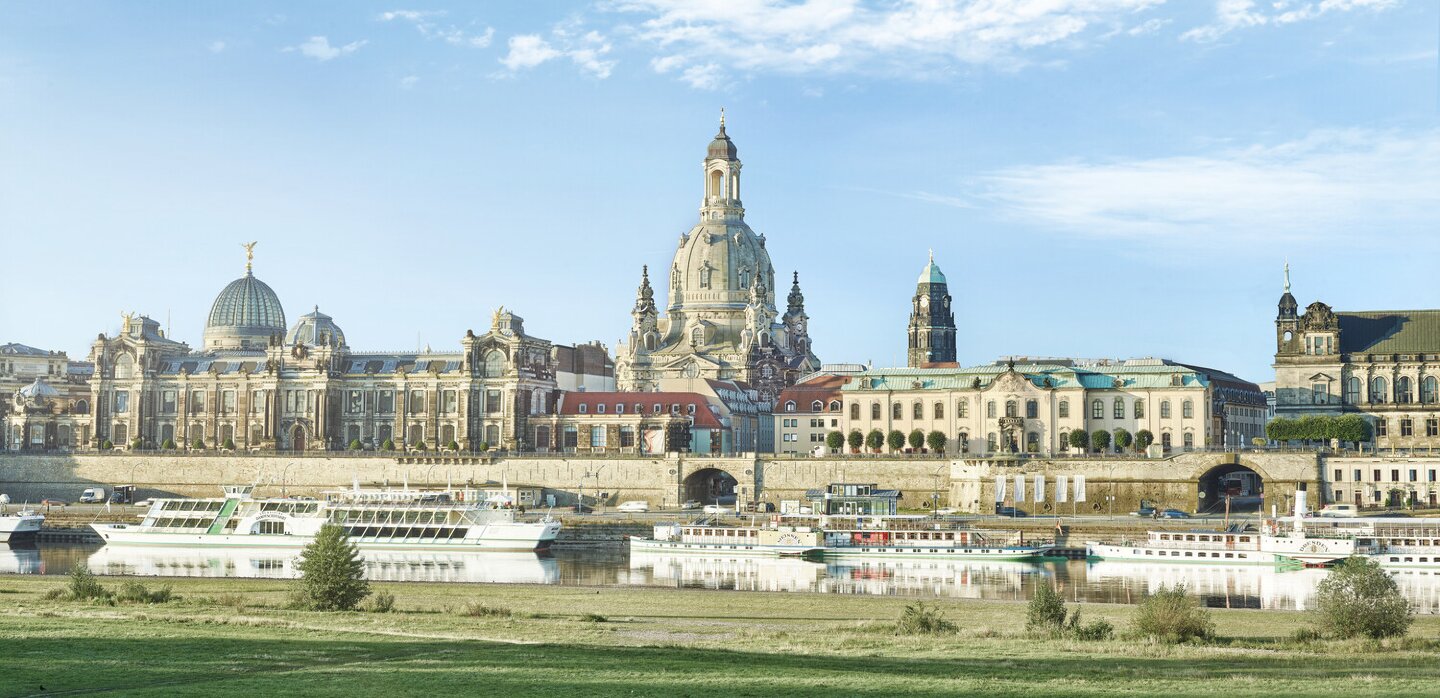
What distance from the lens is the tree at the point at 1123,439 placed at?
374 feet

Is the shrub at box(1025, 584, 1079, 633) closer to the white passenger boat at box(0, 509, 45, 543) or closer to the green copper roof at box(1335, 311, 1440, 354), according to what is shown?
the white passenger boat at box(0, 509, 45, 543)

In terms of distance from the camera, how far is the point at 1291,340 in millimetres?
121062

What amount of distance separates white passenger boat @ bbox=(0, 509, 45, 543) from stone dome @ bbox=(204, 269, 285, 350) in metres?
58.9

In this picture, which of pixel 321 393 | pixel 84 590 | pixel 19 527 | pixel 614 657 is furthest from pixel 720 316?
pixel 614 657

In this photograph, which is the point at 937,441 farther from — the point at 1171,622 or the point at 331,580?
the point at 1171,622

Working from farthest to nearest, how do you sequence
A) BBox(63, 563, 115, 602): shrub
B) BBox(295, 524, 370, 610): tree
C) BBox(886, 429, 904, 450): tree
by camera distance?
1. BBox(886, 429, 904, 450): tree
2. BBox(63, 563, 115, 602): shrub
3. BBox(295, 524, 370, 610): tree

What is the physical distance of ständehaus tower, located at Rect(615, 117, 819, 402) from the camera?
16325 cm

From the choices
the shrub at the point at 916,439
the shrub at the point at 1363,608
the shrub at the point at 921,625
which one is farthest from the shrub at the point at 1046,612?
the shrub at the point at 916,439

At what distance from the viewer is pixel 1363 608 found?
42.8m

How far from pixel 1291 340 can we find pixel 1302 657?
8749 centimetres

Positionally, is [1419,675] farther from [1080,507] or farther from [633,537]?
[1080,507]

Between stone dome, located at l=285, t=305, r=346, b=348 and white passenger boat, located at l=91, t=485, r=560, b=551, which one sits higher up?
stone dome, located at l=285, t=305, r=346, b=348

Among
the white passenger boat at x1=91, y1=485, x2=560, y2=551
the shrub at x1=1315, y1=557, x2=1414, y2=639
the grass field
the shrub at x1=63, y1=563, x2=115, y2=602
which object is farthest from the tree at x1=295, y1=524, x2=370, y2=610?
the white passenger boat at x1=91, y1=485, x2=560, y2=551

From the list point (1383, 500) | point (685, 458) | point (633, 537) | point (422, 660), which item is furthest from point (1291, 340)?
point (422, 660)
